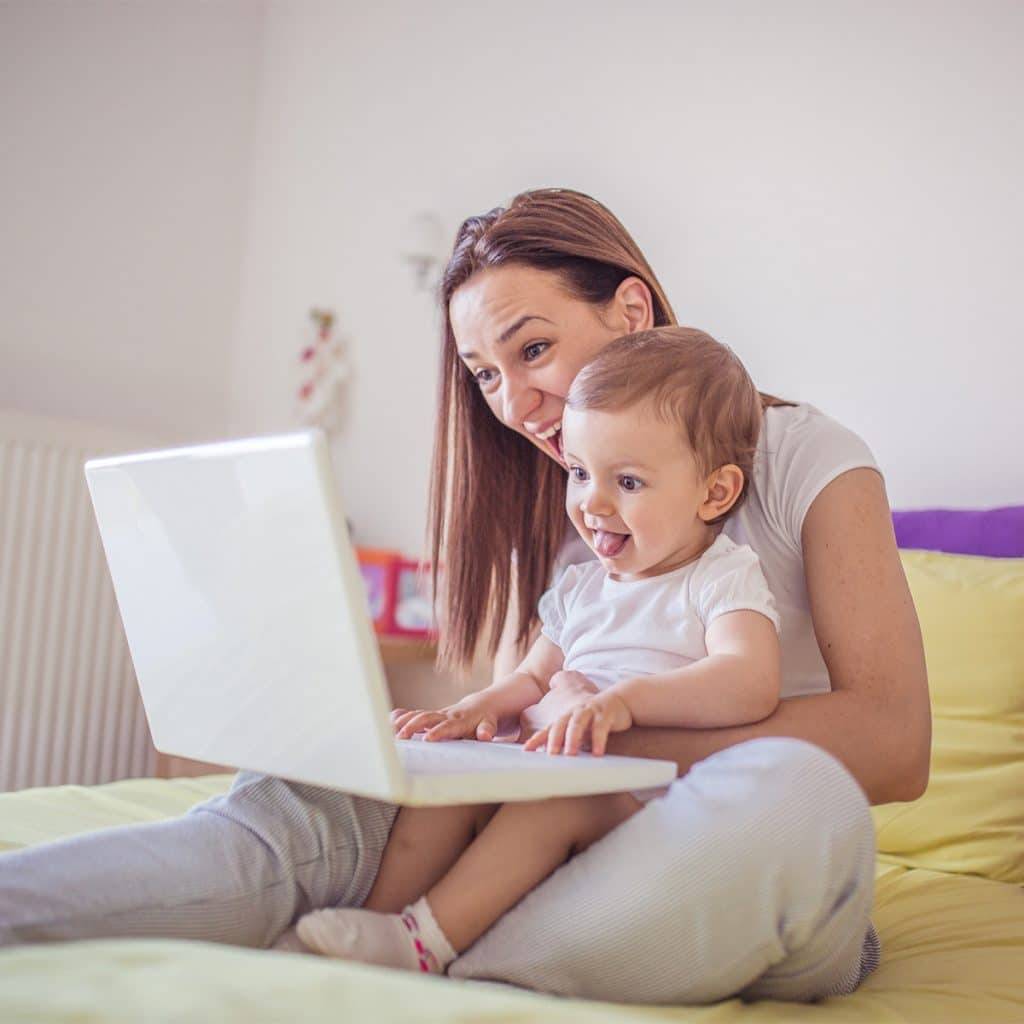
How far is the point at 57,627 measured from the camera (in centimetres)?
259

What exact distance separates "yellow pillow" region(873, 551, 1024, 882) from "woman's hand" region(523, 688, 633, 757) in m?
0.66

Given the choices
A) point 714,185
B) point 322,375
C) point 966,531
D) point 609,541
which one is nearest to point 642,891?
point 609,541

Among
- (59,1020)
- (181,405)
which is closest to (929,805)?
(59,1020)

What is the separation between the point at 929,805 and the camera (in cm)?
141

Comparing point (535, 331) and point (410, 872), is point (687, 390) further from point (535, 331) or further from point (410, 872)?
point (410, 872)

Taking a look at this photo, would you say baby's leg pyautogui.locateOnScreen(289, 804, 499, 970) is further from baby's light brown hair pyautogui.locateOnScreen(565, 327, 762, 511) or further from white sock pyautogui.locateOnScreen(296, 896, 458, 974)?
baby's light brown hair pyautogui.locateOnScreen(565, 327, 762, 511)

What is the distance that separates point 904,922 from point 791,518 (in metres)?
0.43

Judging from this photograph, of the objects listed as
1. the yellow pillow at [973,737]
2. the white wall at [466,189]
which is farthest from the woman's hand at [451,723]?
the white wall at [466,189]

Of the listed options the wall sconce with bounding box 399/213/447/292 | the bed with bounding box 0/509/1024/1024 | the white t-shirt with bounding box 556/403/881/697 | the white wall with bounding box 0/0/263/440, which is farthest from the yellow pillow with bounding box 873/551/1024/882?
the white wall with bounding box 0/0/263/440

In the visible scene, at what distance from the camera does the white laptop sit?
2.15 ft

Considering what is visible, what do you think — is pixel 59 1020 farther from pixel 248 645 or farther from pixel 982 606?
pixel 982 606

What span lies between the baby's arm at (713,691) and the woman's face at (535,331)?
1.36ft

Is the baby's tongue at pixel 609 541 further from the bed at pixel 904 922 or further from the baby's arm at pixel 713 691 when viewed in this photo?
the bed at pixel 904 922

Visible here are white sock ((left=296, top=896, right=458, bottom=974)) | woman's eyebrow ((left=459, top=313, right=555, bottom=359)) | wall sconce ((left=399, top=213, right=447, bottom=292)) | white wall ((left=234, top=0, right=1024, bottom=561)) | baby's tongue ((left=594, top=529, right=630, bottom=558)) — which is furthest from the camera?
wall sconce ((left=399, top=213, right=447, bottom=292))
